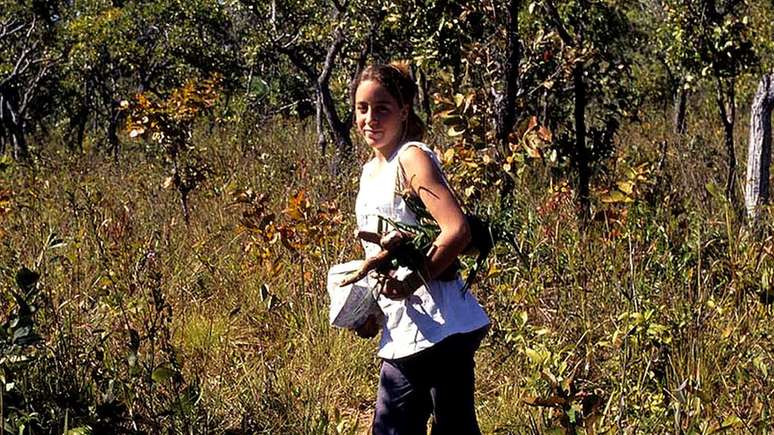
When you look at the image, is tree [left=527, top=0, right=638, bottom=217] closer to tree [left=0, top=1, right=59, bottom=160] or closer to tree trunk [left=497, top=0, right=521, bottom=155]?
tree trunk [left=497, top=0, right=521, bottom=155]

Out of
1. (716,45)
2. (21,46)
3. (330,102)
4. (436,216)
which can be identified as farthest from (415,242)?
(21,46)

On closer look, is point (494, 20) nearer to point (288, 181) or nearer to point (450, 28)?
point (450, 28)

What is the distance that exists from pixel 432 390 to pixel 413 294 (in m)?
0.26

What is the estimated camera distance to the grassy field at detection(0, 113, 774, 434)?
251 centimetres

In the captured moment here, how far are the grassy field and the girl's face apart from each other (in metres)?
0.43

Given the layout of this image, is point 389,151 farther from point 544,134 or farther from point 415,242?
point 544,134

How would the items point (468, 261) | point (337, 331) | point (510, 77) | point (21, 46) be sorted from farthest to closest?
1. point (21, 46)
2. point (510, 77)
3. point (337, 331)
4. point (468, 261)

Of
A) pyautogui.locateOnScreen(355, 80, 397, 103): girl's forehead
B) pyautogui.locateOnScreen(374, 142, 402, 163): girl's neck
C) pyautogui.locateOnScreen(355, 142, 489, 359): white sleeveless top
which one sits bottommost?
pyautogui.locateOnScreen(355, 142, 489, 359): white sleeveless top

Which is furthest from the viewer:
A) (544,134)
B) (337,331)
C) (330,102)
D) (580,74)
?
(330,102)

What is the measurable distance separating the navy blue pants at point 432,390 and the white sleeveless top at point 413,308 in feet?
0.08

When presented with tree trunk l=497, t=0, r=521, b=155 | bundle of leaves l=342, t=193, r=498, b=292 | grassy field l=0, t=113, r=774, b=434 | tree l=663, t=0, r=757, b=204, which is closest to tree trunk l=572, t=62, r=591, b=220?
grassy field l=0, t=113, r=774, b=434

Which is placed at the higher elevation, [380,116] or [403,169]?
[380,116]

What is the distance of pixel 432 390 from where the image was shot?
222 centimetres

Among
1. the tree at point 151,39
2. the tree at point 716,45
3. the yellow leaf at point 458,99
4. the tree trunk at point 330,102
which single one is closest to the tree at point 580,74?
the tree at point 716,45
